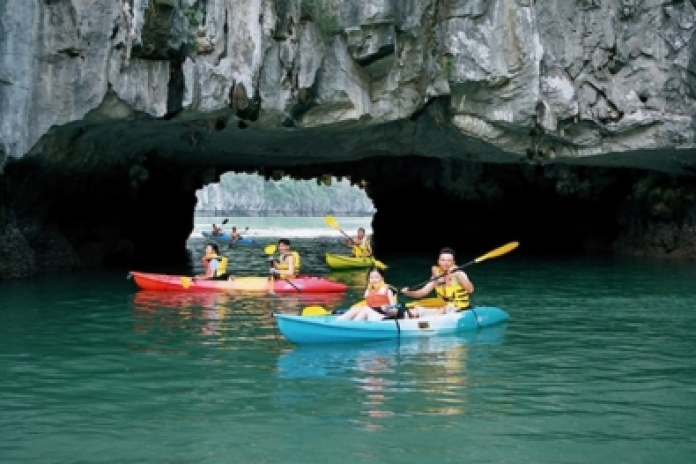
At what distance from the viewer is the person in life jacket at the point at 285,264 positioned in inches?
659

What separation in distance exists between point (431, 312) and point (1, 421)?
21.4ft

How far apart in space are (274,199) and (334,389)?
461 feet

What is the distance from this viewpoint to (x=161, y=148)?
22.0 m

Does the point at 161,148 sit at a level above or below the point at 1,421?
above

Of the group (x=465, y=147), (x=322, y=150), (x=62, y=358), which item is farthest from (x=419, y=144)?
(x=62, y=358)

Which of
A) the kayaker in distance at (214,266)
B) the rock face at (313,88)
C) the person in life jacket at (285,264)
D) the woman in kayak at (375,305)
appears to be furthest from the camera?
the kayaker in distance at (214,266)

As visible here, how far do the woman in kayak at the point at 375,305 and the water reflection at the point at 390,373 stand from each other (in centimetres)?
49

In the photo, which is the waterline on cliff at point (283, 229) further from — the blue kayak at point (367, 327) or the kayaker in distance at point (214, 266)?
the blue kayak at point (367, 327)

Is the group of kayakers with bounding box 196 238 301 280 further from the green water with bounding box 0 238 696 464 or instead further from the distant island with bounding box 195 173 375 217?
the distant island with bounding box 195 173 375 217

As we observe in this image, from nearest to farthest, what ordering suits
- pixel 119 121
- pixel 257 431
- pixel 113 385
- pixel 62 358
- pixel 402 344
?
1. pixel 257 431
2. pixel 113 385
3. pixel 62 358
4. pixel 402 344
5. pixel 119 121

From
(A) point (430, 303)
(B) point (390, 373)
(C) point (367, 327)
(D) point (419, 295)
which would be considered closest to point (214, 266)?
(A) point (430, 303)

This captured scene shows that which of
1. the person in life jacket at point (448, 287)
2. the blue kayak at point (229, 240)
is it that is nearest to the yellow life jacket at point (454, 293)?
the person in life jacket at point (448, 287)

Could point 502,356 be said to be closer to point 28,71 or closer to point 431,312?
point 431,312

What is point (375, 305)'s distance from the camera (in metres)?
11.3
